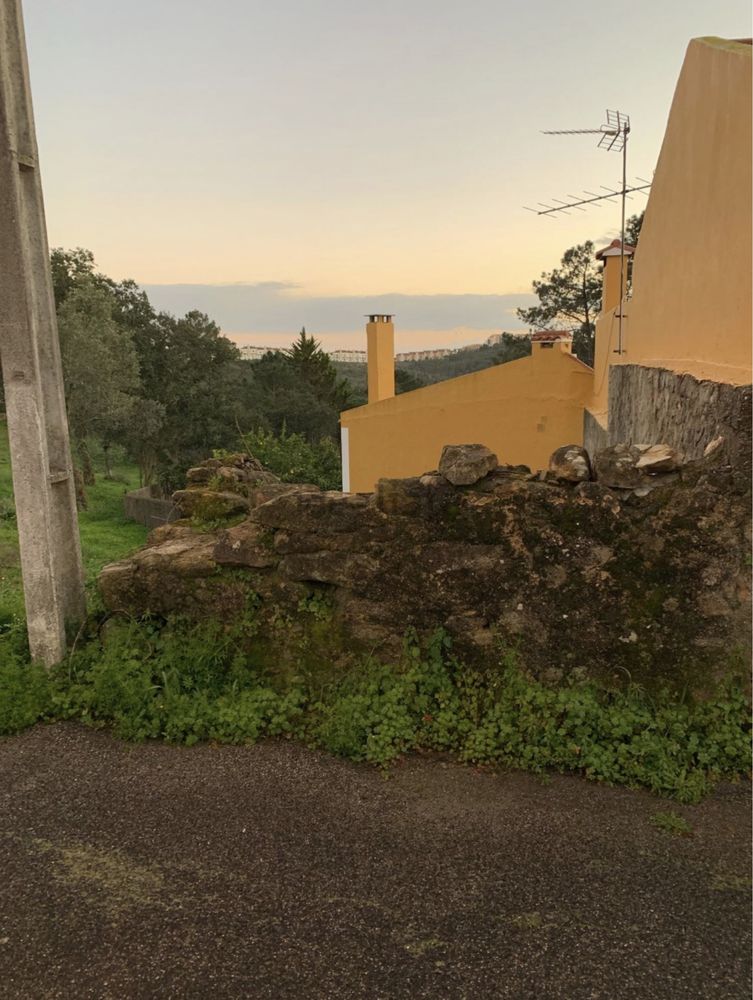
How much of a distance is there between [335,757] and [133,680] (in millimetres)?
1381

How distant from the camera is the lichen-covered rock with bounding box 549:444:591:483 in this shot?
3.88 meters

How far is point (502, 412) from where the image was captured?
10.6 meters

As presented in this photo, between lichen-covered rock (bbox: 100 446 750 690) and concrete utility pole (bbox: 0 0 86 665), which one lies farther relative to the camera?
concrete utility pole (bbox: 0 0 86 665)

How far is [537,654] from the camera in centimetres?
374

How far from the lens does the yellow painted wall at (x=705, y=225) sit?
3.81 metres

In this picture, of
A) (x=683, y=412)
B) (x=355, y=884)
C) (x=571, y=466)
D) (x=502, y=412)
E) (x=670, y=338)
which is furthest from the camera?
(x=502, y=412)

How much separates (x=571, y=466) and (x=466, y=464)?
0.62m

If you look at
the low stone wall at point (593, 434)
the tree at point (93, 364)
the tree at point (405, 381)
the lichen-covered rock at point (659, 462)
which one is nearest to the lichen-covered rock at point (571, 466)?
the lichen-covered rock at point (659, 462)

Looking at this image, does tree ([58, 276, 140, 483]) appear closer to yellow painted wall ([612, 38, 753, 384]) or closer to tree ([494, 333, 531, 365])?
yellow painted wall ([612, 38, 753, 384])

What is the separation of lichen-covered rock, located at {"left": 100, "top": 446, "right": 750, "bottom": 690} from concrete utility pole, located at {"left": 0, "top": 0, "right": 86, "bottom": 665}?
0.63 metres

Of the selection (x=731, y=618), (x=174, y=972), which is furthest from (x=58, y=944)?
(x=731, y=618)

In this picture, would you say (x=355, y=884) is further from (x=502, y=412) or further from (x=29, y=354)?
(x=502, y=412)

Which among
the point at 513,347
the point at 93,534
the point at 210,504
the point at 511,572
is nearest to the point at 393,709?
the point at 511,572

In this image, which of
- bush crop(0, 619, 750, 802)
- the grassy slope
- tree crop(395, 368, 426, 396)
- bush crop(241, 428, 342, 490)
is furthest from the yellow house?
tree crop(395, 368, 426, 396)
